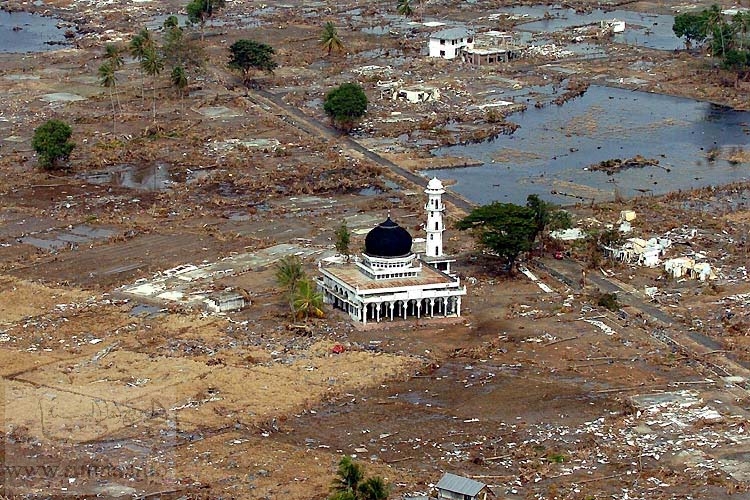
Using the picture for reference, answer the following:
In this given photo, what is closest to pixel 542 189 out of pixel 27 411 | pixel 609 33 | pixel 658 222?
pixel 658 222

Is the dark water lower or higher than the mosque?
lower

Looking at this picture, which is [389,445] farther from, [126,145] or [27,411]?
[126,145]

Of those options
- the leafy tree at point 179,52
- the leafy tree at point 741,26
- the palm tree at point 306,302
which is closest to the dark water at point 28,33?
the leafy tree at point 179,52

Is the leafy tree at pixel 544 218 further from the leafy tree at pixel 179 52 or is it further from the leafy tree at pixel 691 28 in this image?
the leafy tree at pixel 691 28

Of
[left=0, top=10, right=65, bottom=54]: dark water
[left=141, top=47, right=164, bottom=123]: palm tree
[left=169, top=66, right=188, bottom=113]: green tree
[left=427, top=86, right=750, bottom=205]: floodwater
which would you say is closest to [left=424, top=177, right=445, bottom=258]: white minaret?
[left=427, top=86, right=750, bottom=205]: floodwater

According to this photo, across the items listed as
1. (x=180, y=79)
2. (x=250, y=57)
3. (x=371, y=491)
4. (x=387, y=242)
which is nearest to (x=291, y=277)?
(x=387, y=242)

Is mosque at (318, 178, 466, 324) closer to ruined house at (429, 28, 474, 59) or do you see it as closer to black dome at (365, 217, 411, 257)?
black dome at (365, 217, 411, 257)

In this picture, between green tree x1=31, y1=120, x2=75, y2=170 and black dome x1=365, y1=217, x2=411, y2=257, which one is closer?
black dome x1=365, y1=217, x2=411, y2=257
